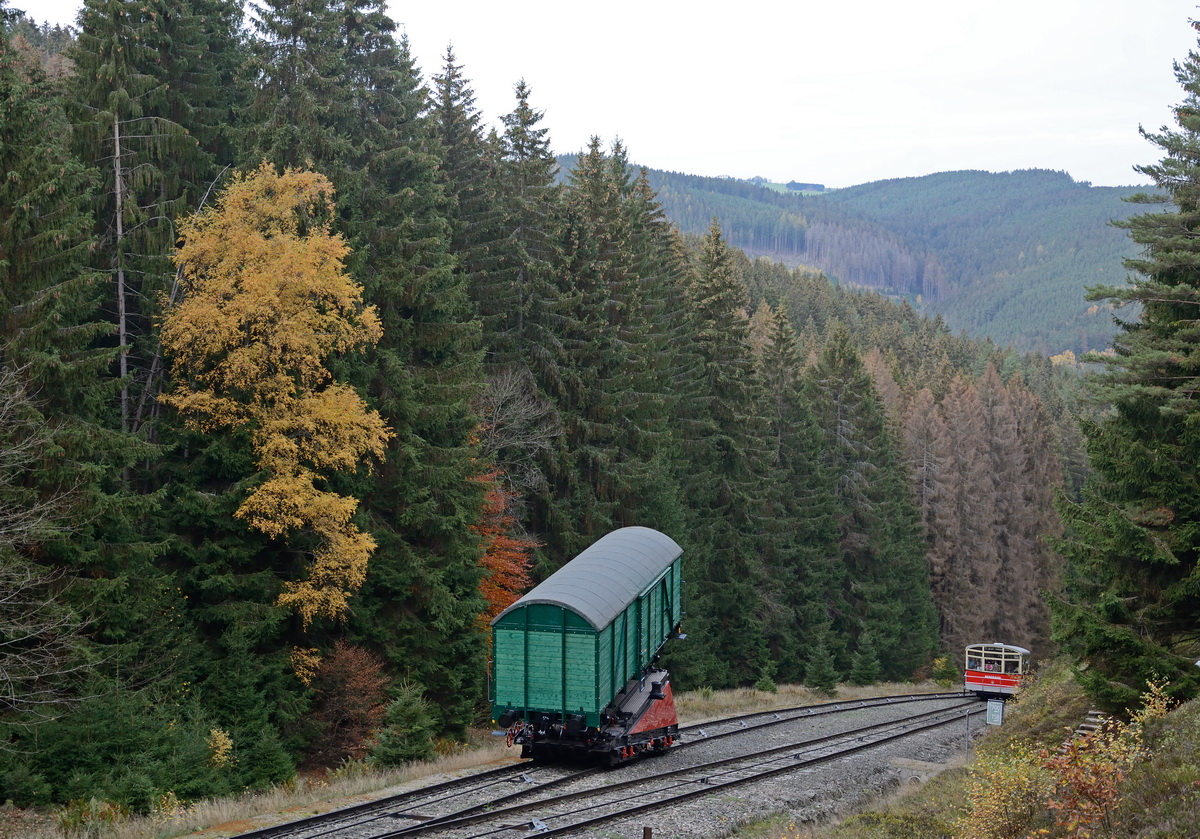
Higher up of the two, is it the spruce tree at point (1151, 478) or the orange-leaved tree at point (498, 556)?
the spruce tree at point (1151, 478)

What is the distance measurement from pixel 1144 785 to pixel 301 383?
63.5 feet

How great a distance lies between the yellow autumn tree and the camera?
22.7 meters

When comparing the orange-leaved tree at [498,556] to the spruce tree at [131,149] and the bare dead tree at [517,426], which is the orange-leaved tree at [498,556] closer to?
the bare dead tree at [517,426]

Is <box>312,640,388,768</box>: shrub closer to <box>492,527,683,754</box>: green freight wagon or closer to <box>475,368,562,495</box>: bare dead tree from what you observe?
<box>492,527,683,754</box>: green freight wagon

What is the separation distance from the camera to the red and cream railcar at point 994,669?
3816cm

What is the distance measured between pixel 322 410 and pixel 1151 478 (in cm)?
1808

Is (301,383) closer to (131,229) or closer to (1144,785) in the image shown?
(131,229)

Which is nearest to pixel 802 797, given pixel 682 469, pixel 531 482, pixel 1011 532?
pixel 531 482

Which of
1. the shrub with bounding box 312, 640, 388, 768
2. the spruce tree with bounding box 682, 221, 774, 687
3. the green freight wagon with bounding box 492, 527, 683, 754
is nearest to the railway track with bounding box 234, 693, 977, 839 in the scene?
the green freight wagon with bounding box 492, 527, 683, 754

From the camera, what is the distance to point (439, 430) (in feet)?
94.5

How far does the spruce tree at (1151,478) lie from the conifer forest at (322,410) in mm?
87

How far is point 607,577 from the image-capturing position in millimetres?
22016

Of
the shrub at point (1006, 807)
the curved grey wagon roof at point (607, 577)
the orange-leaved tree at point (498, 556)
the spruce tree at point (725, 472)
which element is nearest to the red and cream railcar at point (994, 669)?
the spruce tree at point (725, 472)

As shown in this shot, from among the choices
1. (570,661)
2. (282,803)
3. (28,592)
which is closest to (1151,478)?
(570,661)
